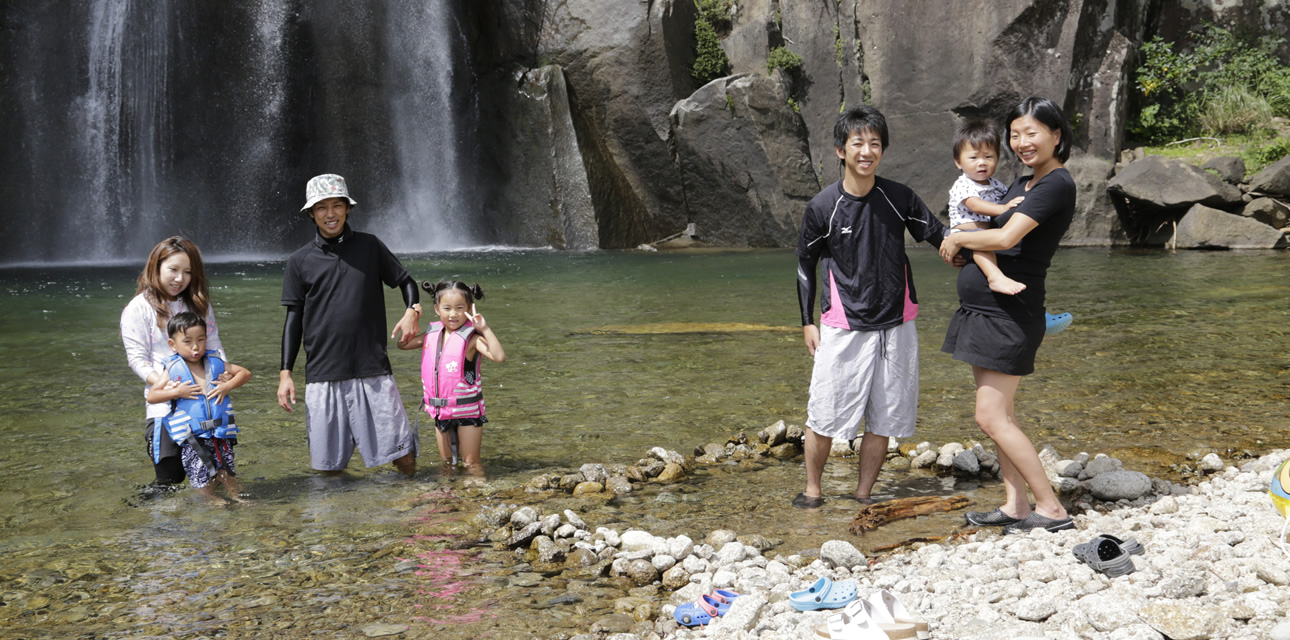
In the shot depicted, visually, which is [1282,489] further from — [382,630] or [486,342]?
[486,342]

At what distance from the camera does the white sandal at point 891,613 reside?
289 centimetres

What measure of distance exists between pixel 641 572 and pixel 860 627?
3.63 ft

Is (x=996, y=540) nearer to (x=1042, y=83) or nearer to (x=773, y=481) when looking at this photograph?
(x=773, y=481)

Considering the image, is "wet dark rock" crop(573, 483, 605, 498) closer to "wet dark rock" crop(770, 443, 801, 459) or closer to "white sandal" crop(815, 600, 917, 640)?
"wet dark rock" crop(770, 443, 801, 459)

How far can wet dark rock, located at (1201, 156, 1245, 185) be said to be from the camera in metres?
19.0

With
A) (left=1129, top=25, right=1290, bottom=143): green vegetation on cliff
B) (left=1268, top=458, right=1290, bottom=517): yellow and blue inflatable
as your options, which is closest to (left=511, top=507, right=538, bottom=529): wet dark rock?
(left=1268, top=458, right=1290, bottom=517): yellow and blue inflatable

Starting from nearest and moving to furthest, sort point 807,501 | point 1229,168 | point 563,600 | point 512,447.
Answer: point 563,600 < point 807,501 < point 512,447 < point 1229,168

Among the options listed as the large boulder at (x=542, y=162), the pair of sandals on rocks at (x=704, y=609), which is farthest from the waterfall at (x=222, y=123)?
Answer: the pair of sandals on rocks at (x=704, y=609)

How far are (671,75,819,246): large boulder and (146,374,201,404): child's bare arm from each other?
1903 cm

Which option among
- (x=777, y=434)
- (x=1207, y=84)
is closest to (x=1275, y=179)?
(x=1207, y=84)

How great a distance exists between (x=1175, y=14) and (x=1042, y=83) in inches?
194

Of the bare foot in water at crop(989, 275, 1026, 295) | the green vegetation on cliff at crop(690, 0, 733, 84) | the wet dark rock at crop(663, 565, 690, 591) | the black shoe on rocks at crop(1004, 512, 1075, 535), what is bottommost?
the wet dark rock at crop(663, 565, 690, 591)

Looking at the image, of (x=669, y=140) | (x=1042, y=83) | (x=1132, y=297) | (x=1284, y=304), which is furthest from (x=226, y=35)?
(x=1284, y=304)

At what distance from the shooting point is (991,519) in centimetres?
412
